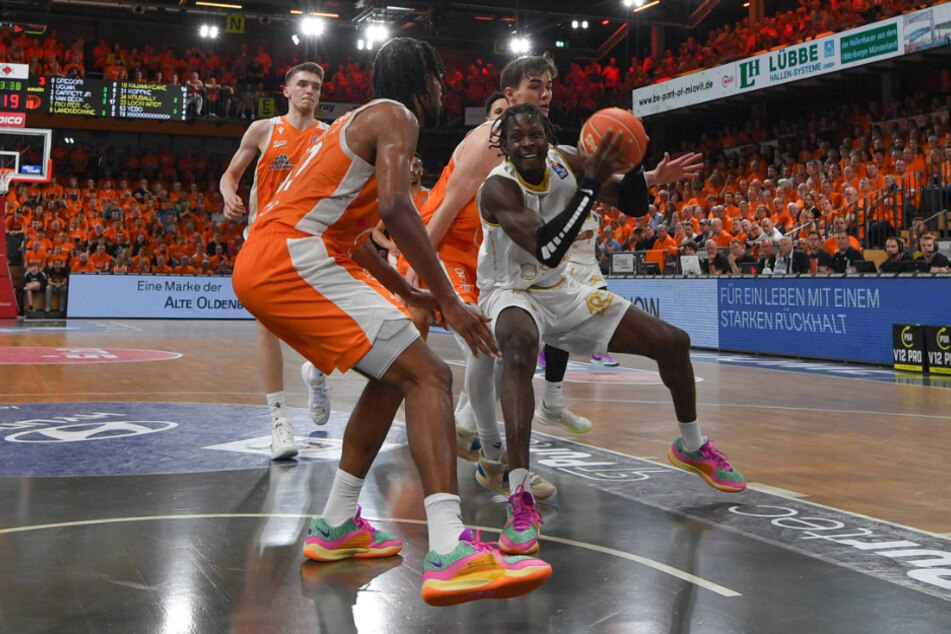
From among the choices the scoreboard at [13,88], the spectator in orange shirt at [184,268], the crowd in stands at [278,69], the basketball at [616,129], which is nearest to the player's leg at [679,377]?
the basketball at [616,129]

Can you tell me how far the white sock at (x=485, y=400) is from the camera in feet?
14.1

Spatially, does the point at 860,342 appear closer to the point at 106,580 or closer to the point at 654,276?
the point at 654,276

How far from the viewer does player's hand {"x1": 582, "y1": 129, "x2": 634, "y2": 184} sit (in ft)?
11.1

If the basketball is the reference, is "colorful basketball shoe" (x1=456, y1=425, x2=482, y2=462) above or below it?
below

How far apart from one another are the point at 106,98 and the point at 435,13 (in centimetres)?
864

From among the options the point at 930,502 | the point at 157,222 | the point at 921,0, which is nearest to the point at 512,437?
the point at 930,502

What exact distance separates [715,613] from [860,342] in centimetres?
950

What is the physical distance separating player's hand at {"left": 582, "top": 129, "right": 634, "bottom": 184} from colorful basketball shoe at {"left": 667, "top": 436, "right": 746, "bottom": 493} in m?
1.46

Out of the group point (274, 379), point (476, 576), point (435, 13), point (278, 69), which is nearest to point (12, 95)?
point (278, 69)

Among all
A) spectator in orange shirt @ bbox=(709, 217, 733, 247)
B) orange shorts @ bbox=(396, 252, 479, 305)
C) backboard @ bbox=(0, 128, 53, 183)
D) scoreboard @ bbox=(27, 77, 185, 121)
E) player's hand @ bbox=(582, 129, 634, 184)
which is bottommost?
orange shorts @ bbox=(396, 252, 479, 305)

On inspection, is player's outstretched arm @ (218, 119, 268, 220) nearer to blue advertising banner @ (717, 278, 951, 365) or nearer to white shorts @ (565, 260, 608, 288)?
white shorts @ (565, 260, 608, 288)

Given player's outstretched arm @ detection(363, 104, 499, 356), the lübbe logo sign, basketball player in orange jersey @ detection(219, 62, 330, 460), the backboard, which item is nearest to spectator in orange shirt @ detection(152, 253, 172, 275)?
the backboard

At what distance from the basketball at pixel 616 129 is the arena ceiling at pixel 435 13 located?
2116 centimetres

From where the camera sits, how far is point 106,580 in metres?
2.90
